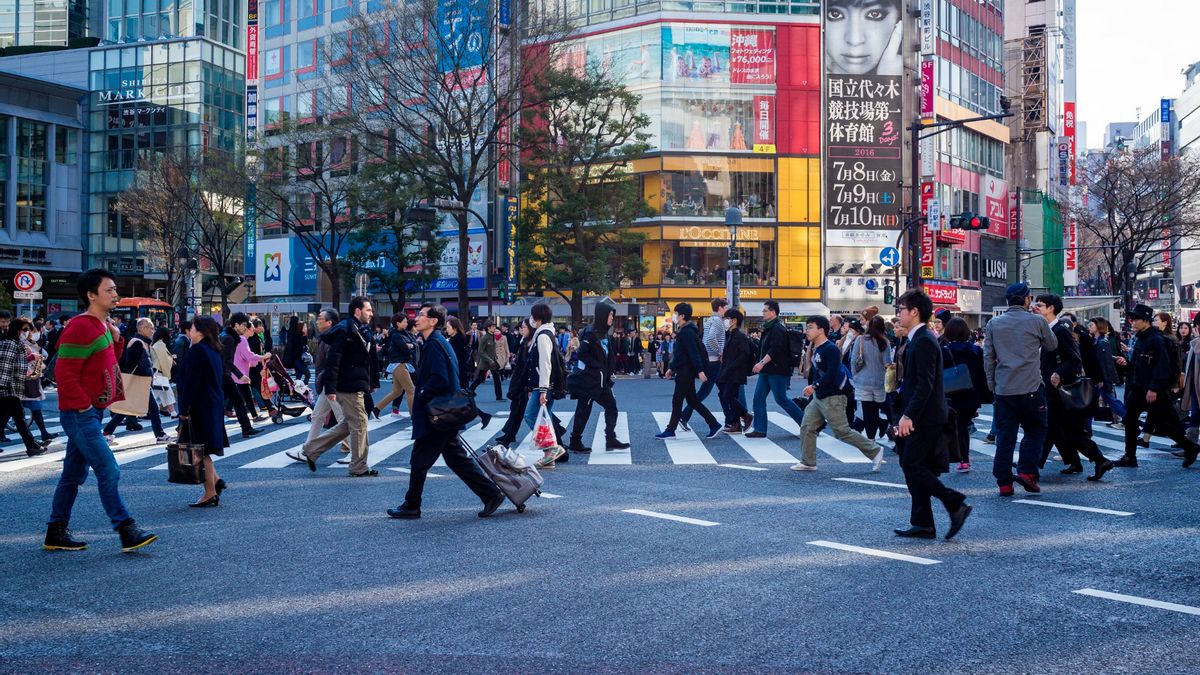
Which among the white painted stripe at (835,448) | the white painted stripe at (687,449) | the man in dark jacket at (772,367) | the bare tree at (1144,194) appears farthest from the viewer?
the bare tree at (1144,194)

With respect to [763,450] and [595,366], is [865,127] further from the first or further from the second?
[595,366]

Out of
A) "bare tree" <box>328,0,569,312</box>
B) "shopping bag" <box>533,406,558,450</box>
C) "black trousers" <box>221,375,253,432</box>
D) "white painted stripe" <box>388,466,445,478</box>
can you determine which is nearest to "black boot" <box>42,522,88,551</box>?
"white painted stripe" <box>388,466,445,478</box>

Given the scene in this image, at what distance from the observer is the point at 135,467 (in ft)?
36.8

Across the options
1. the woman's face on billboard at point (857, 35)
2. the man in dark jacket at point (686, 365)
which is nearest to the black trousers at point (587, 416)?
the man in dark jacket at point (686, 365)

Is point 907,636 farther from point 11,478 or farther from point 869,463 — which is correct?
point 11,478

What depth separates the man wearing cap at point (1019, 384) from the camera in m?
8.83

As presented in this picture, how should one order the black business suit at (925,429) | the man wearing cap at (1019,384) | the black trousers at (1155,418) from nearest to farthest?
the black business suit at (925,429) < the man wearing cap at (1019,384) < the black trousers at (1155,418)

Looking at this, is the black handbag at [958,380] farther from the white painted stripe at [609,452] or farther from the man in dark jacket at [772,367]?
the man in dark jacket at [772,367]

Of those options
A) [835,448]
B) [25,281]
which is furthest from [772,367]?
[25,281]

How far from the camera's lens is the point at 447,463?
780 cm

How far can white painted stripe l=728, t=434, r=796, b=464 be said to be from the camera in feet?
38.0

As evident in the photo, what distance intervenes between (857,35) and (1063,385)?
41.2 metres

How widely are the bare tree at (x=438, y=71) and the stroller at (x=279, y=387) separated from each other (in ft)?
43.7

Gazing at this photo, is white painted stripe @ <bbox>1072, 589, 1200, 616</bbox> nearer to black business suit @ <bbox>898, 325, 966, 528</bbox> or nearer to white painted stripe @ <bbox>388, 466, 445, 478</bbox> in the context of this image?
black business suit @ <bbox>898, 325, 966, 528</bbox>
